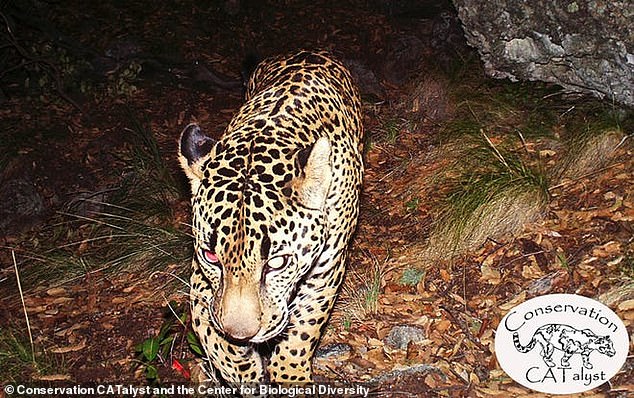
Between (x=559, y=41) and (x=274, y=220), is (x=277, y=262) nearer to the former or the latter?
(x=274, y=220)

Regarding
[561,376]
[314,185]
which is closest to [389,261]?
[561,376]

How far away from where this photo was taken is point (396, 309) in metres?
7.12

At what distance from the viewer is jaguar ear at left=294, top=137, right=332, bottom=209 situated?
4746 millimetres

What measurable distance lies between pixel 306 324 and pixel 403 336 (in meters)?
1.44

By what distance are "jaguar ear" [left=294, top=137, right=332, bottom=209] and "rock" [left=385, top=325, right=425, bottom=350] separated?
228 cm

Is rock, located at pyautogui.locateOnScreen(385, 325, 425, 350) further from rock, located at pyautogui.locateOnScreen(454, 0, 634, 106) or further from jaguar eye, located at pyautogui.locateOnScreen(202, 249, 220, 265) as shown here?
rock, located at pyautogui.locateOnScreen(454, 0, 634, 106)

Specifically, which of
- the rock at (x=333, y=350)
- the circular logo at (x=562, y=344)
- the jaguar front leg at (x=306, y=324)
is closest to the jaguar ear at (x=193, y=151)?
the jaguar front leg at (x=306, y=324)

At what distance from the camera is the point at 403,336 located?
674 cm

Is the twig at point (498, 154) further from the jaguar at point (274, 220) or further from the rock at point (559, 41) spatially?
the jaguar at point (274, 220)

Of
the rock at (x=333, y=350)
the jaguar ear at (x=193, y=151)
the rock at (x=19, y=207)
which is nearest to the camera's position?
the jaguar ear at (x=193, y=151)

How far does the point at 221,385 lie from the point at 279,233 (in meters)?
2.02

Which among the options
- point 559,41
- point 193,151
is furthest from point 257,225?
point 559,41

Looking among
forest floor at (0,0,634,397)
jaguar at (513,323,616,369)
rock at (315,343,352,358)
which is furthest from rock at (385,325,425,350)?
jaguar at (513,323,616,369)

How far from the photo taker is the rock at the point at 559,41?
8062mm
